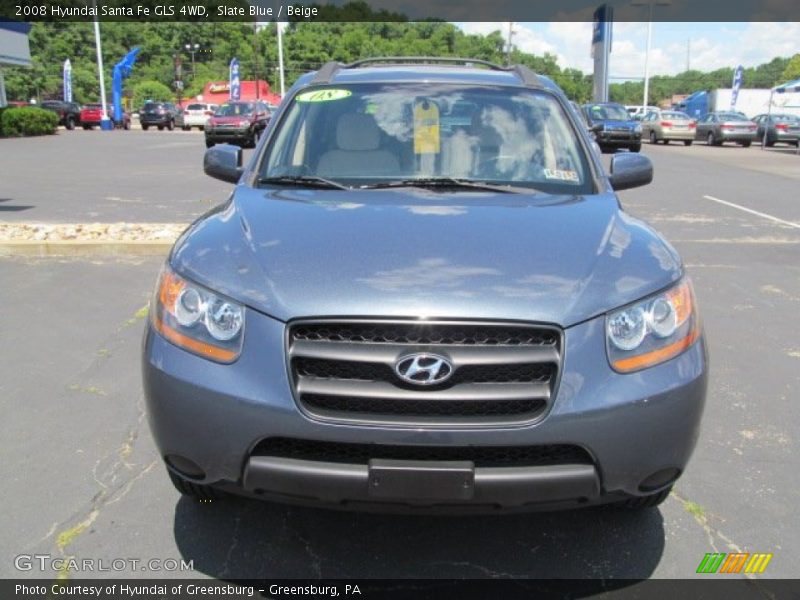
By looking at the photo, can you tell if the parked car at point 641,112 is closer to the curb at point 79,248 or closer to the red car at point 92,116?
the curb at point 79,248

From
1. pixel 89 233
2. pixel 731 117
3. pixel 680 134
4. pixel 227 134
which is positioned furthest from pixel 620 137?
pixel 89 233

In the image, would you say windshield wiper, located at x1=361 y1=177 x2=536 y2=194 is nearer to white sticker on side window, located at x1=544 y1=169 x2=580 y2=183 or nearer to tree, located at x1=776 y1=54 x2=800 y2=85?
white sticker on side window, located at x1=544 y1=169 x2=580 y2=183

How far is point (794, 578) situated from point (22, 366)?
4269 millimetres

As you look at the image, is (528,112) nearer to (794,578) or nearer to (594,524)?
(594,524)

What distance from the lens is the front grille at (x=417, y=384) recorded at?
224 cm

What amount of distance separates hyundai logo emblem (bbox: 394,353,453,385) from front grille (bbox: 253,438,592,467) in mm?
199

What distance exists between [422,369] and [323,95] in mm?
2212

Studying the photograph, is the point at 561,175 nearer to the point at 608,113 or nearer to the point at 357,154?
the point at 357,154

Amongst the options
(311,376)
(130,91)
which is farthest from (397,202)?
(130,91)

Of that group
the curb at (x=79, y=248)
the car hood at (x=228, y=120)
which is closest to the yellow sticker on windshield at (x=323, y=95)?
the curb at (x=79, y=248)

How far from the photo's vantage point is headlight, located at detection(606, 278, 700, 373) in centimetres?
231

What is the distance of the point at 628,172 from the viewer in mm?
4008

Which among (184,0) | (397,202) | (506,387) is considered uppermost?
(184,0)

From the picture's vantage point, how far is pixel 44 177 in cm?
1531
